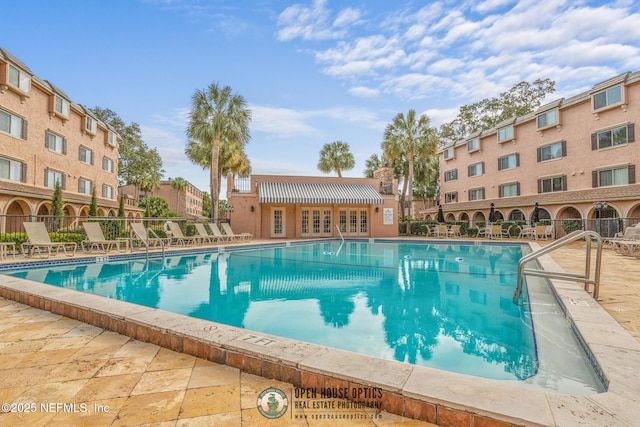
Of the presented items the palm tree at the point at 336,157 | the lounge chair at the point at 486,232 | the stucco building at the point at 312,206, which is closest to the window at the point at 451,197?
the lounge chair at the point at 486,232

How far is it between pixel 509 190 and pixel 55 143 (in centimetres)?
3562

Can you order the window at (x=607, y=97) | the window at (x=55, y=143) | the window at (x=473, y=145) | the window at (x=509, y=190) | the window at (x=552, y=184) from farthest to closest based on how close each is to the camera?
the window at (x=473, y=145) → the window at (x=509, y=190) → the window at (x=552, y=184) → the window at (x=55, y=143) → the window at (x=607, y=97)

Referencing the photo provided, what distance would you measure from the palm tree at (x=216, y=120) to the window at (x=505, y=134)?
71.8 ft

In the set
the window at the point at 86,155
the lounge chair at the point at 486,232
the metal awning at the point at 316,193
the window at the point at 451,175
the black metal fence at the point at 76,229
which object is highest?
the window at the point at 86,155

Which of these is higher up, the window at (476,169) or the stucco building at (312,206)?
the window at (476,169)

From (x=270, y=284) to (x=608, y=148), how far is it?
24.6 meters

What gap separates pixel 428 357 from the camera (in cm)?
419

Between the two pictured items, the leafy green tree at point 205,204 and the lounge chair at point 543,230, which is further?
the leafy green tree at point 205,204

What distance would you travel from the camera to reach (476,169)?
32844 mm

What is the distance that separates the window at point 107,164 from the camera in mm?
30681

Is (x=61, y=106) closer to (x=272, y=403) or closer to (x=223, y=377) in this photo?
(x=223, y=377)

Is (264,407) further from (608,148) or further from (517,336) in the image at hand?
(608,148)

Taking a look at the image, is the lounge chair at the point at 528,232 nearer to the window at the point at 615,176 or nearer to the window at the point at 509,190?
the window at the point at 615,176

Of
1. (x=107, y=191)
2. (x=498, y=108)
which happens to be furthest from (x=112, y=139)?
(x=498, y=108)
